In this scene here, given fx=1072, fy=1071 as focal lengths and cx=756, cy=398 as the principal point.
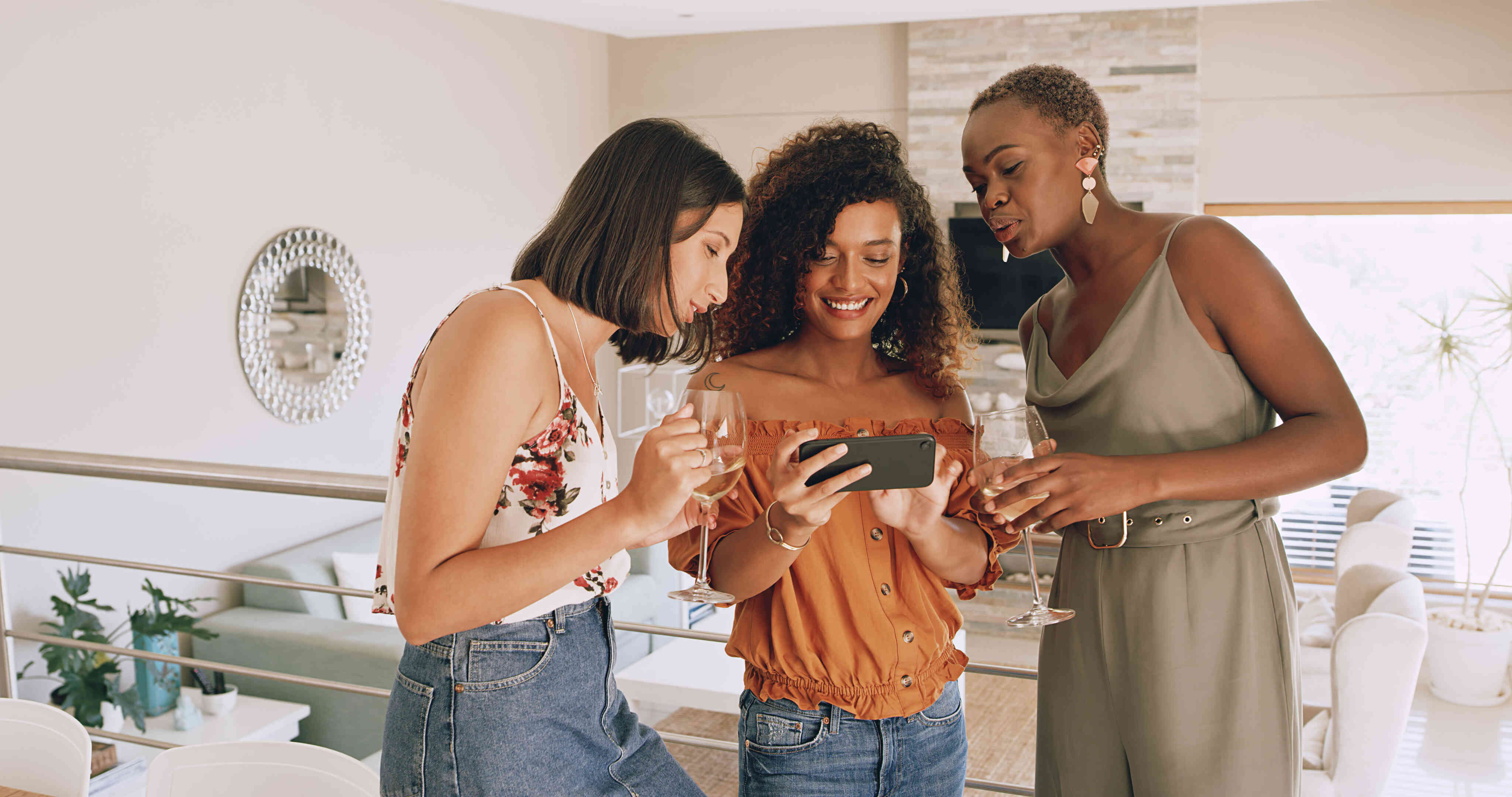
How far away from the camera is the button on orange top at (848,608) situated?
1216 mm

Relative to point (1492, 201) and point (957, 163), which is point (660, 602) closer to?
point (957, 163)

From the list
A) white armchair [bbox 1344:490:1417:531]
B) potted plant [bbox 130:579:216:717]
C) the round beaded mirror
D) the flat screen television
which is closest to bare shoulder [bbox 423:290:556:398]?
potted plant [bbox 130:579:216:717]

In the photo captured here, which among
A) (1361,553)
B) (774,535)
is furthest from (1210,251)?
(1361,553)

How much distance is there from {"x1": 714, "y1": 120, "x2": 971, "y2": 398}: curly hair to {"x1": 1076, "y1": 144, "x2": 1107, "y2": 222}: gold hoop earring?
0.52ft

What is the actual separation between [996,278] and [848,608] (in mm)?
5413

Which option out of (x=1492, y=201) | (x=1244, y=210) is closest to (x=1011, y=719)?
(x=1244, y=210)

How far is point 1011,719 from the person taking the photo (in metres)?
4.86

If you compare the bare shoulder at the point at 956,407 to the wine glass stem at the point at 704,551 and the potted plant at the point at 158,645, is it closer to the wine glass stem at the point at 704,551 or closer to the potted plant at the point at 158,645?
the wine glass stem at the point at 704,551

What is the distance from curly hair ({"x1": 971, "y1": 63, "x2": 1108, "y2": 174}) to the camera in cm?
131

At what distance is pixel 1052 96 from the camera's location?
4.30 ft

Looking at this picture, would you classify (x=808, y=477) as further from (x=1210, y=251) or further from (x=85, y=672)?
(x=85, y=672)

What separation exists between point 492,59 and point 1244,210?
4392 mm

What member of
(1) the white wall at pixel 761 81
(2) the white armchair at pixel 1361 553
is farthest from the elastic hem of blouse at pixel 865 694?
(1) the white wall at pixel 761 81

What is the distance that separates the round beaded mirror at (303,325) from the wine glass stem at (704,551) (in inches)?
155
